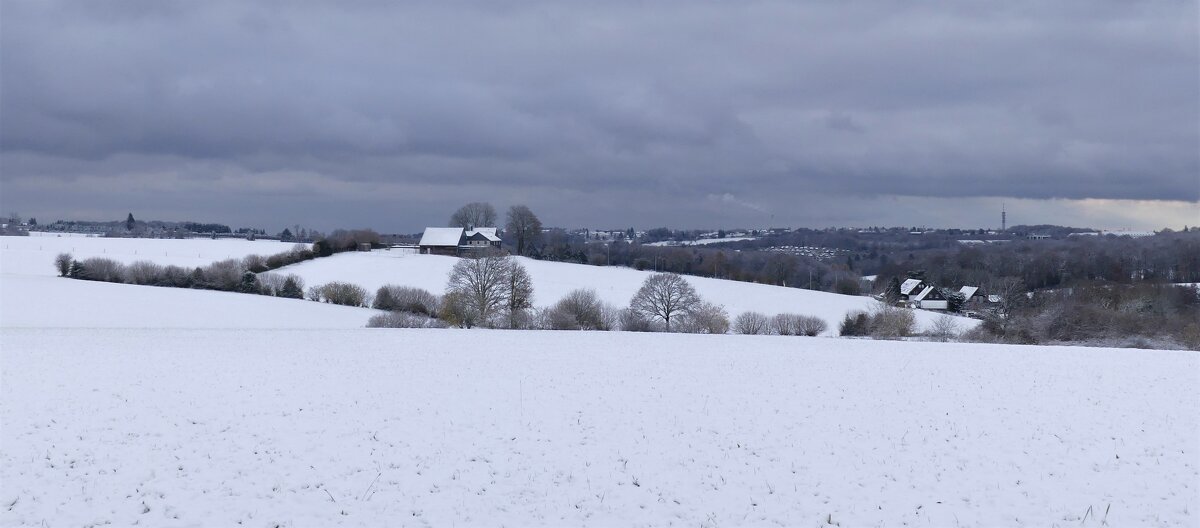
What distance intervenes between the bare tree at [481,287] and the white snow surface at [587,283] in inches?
349

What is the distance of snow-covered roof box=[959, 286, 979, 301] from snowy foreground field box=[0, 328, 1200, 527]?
58541mm

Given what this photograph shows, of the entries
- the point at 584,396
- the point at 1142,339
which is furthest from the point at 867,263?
the point at 584,396

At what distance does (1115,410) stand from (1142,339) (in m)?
28.1

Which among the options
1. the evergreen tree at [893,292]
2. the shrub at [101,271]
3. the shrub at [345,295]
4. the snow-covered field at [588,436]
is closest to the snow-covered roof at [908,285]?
the evergreen tree at [893,292]

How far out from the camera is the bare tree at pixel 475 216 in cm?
12100

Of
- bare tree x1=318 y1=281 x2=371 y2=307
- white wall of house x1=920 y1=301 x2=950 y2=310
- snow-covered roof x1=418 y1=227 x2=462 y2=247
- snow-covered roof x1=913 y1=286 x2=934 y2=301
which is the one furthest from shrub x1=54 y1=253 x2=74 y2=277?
snow-covered roof x1=913 y1=286 x2=934 y2=301

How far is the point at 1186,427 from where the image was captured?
52.2 feet

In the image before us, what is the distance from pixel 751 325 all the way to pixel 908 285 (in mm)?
45178

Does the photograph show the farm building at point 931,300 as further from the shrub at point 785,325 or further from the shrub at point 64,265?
the shrub at point 64,265

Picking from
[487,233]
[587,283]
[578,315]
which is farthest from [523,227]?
[578,315]

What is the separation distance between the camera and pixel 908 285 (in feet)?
283

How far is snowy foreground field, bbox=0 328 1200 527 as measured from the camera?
1160 cm

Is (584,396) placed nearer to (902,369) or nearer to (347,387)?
(347,387)

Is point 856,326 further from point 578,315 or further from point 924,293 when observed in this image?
point 924,293
